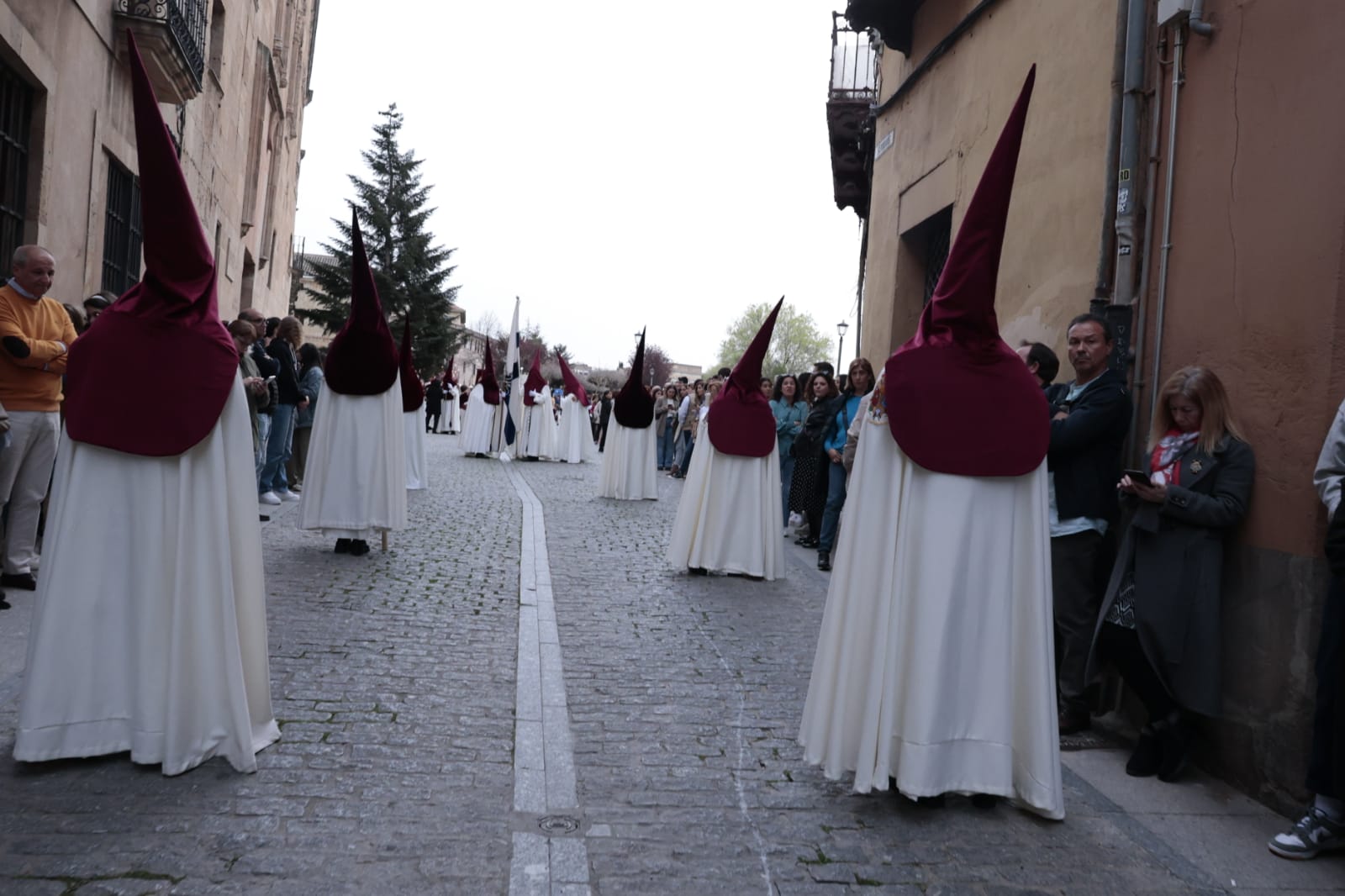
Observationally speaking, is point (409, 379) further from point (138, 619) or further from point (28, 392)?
point (138, 619)

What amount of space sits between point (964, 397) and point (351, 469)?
6.41 meters

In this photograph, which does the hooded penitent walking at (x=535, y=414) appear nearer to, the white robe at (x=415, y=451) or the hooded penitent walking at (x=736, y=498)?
the white robe at (x=415, y=451)

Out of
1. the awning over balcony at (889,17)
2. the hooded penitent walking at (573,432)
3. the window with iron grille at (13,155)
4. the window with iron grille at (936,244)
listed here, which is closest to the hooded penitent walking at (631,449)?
the window with iron grille at (936,244)

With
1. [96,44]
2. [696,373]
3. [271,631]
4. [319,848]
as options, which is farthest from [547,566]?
[696,373]

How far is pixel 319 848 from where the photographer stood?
3.55 metres

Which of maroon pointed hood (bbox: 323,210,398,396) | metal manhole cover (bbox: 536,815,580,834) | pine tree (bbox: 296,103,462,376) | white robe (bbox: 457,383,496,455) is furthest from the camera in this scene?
pine tree (bbox: 296,103,462,376)

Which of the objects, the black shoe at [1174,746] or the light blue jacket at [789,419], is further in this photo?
the light blue jacket at [789,419]

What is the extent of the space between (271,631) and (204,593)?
8.05 ft

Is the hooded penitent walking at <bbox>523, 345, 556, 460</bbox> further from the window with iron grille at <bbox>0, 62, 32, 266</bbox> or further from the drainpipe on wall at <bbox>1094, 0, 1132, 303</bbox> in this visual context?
the drainpipe on wall at <bbox>1094, 0, 1132, 303</bbox>

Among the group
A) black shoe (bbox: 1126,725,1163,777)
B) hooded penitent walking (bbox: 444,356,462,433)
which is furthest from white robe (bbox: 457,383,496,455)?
black shoe (bbox: 1126,725,1163,777)

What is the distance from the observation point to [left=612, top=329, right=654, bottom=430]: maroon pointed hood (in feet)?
54.7

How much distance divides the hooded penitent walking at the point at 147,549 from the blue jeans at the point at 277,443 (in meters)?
8.20

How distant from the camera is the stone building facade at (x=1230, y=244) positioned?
456 cm

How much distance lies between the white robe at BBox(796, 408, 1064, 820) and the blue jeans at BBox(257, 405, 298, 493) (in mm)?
9273
